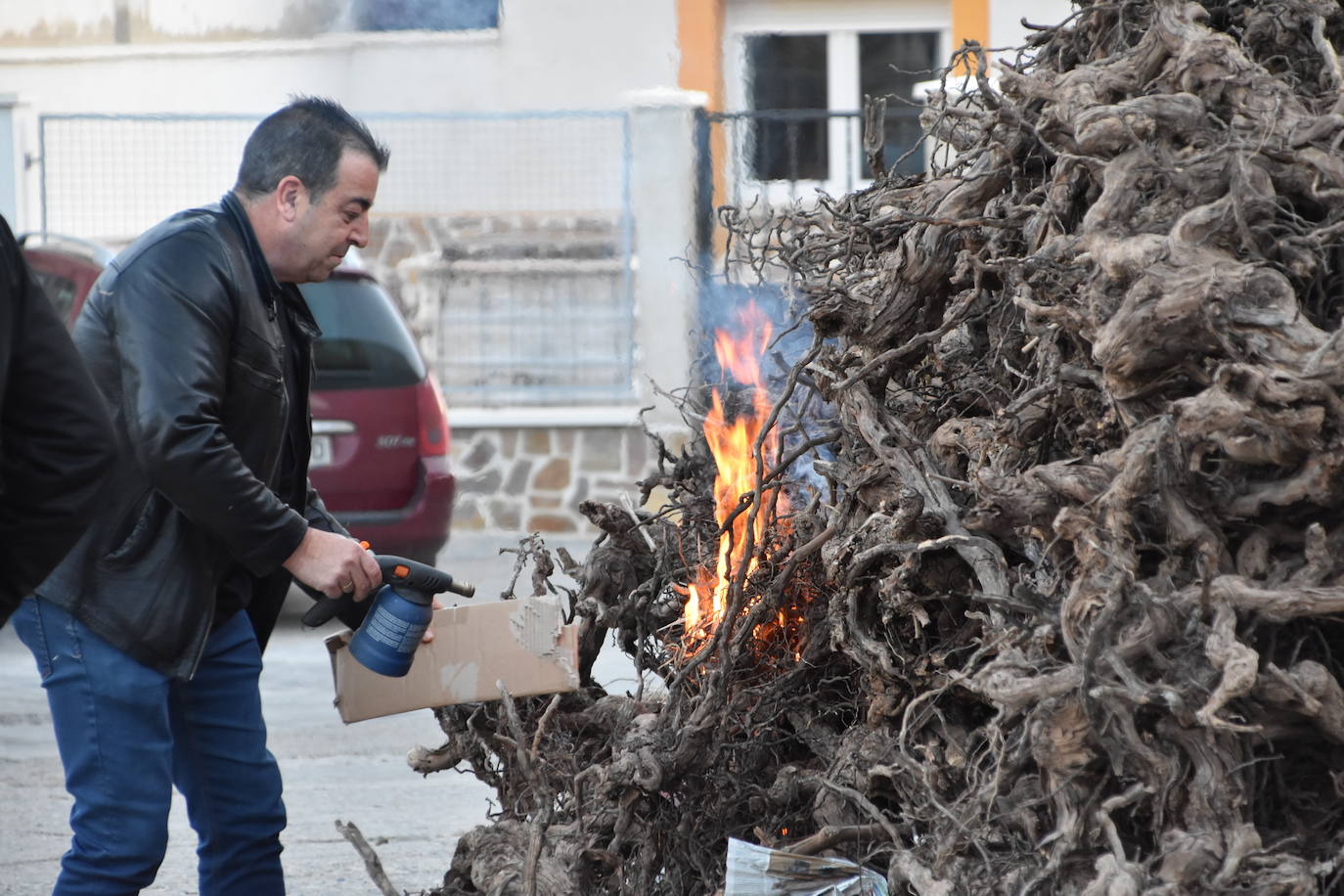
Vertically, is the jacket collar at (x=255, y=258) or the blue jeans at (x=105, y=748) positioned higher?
the jacket collar at (x=255, y=258)

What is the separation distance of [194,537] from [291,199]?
0.70m

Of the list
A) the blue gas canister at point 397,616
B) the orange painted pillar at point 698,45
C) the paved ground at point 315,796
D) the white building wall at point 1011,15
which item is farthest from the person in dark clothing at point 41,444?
the white building wall at point 1011,15

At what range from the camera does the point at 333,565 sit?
315 centimetres

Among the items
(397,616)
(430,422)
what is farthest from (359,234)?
(430,422)

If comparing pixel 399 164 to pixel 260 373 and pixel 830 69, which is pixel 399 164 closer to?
pixel 830 69

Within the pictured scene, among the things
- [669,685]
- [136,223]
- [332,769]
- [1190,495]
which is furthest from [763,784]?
[136,223]

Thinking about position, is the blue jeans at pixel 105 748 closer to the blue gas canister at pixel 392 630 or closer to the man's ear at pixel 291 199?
the blue gas canister at pixel 392 630

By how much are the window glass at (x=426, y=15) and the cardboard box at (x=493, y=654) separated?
11.9m

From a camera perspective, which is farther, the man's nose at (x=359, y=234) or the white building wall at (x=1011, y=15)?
the white building wall at (x=1011, y=15)

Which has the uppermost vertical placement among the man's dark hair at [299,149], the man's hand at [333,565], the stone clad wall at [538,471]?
the man's dark hair at [299,149]

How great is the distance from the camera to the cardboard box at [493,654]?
3465 millimetres

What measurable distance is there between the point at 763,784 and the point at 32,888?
224 cm

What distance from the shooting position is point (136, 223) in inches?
559

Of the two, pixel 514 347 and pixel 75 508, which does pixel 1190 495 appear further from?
pixel 514 347
